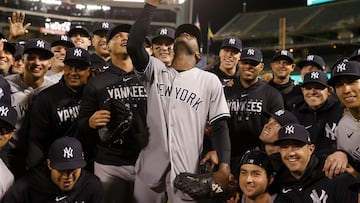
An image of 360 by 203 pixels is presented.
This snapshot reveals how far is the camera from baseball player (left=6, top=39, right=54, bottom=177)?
3934mm

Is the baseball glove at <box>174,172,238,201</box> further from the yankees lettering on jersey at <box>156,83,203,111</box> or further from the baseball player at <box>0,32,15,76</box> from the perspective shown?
the baseball player at <box>0,32,15,76</box>

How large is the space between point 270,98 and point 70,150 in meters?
2.00

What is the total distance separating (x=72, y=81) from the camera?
3.97 metres

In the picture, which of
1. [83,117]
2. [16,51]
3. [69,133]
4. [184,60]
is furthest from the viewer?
[16,51]

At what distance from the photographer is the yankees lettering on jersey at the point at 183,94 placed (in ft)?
11.0

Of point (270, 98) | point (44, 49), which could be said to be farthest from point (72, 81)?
point (270, 98)

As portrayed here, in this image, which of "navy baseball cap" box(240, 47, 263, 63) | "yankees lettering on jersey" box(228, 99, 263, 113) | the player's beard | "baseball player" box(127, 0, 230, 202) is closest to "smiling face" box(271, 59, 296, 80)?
"navy baseball cap" box(240, 47, 263, 63)

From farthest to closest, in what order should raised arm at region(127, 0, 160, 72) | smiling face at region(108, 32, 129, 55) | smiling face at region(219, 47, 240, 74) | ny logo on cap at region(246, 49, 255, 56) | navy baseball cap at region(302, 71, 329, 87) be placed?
smiling face at region(219, 47, 240, 74), ny logo on cap at region(246, 49, 255, 56), navy baseball cap at region(302, 71, 329, 87), smiling face at region(108, 32, 129, 55), raised arm at region(127, 0, 160, 72)

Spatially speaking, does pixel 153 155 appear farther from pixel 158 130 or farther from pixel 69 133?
pixel 69 133

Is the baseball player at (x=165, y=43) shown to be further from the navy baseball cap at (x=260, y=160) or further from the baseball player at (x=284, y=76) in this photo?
the baseball player at (x=284, y=76)

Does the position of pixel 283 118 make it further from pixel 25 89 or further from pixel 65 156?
pixel 25 89

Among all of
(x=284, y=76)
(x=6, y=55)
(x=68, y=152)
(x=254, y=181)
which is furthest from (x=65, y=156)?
(x=284, y=76)

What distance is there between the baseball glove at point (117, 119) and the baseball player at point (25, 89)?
0.86 m

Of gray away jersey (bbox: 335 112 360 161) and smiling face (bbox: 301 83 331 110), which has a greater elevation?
smiling face (bbox: 301 83 331 110)
